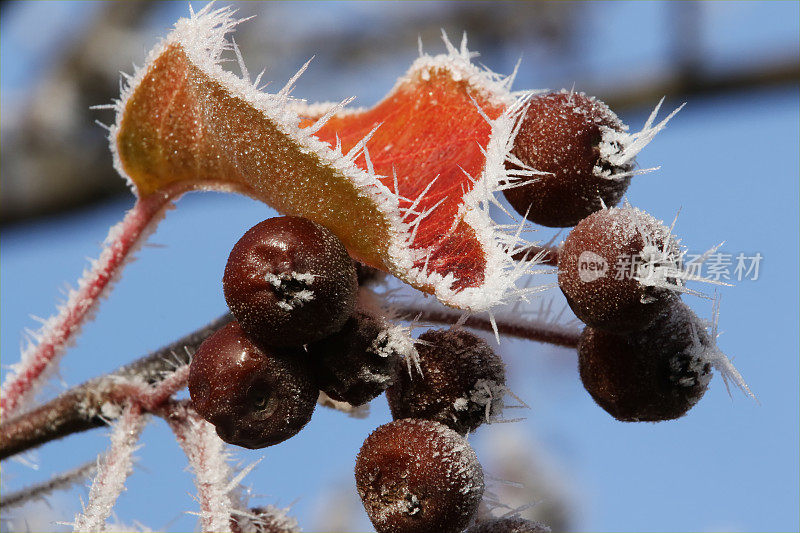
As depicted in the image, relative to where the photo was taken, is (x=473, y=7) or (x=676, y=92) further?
(x=473, y=7)

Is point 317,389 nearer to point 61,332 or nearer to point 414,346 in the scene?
point 414,346

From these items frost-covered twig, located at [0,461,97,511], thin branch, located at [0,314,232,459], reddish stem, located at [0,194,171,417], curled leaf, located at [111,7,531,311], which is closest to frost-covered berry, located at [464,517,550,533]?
curled leaf, located at [111,7,531,311]

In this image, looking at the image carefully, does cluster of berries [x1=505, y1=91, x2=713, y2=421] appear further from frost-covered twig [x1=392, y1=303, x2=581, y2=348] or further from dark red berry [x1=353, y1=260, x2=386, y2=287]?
dark red berry [x1=353, y1=260, x2=386, y2=287]

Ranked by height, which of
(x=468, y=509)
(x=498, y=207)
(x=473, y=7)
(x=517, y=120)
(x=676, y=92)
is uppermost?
(x=473, y=7)

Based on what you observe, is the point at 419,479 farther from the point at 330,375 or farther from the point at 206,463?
the point at 206,463

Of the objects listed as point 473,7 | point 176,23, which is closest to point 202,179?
point 176,23

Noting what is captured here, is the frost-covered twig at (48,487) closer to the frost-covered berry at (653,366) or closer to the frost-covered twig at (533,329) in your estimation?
the frost-covered twig at (533,329)

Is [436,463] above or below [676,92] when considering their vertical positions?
below
